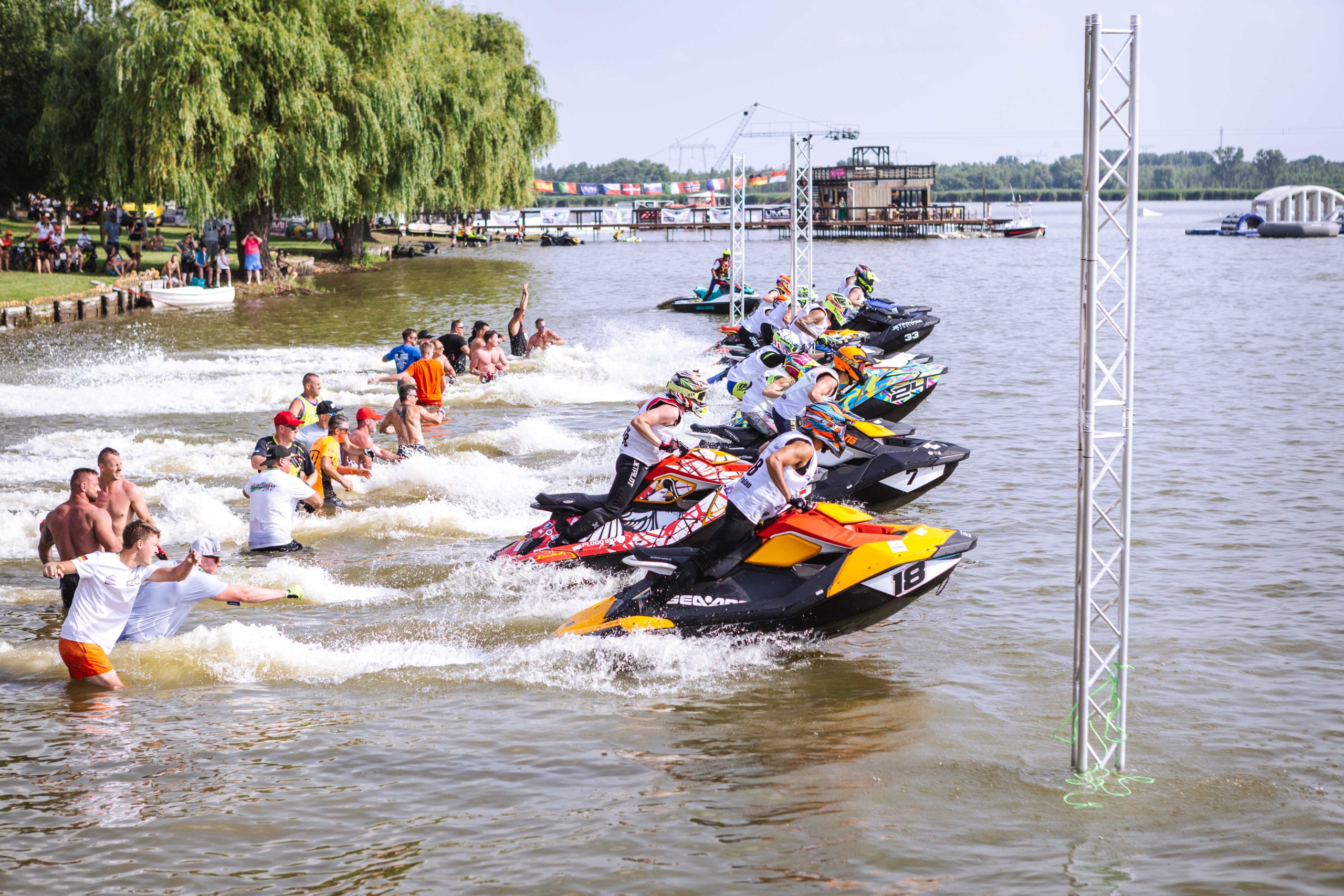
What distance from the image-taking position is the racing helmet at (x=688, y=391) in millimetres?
10977

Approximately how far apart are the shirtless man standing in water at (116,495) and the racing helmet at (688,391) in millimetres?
4622

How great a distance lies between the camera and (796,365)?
1488 centimetres

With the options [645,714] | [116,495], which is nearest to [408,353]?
[116,495]

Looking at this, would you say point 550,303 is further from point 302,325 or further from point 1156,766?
point 1156,766

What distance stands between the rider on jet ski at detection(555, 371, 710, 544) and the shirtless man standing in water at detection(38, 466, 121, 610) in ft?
12.6

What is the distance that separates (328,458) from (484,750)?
674cm

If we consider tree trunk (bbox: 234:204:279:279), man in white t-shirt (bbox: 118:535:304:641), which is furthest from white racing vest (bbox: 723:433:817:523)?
tree trunk (bbox: 234:204:279:279)

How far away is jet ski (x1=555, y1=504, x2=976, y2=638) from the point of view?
29.5 ft

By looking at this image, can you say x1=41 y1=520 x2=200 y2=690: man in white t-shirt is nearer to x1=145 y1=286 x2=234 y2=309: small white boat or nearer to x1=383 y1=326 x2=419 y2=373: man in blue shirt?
x1=383 y1=326 x2=419 y2=373: man in blue shirt

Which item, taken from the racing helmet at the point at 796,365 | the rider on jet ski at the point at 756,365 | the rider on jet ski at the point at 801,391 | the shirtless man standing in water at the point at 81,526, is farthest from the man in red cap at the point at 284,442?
the rider on jet ski at the point at 756,365

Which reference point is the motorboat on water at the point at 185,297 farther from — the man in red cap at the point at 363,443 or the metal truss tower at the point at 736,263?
the man in red cap at the point at 363,443

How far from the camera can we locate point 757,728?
822cm

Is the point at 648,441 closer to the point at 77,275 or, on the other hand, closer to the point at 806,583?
the point at 806,583

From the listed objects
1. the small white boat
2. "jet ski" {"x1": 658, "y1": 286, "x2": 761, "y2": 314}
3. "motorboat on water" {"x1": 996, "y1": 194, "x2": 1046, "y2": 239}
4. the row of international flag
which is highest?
the row of international flag
